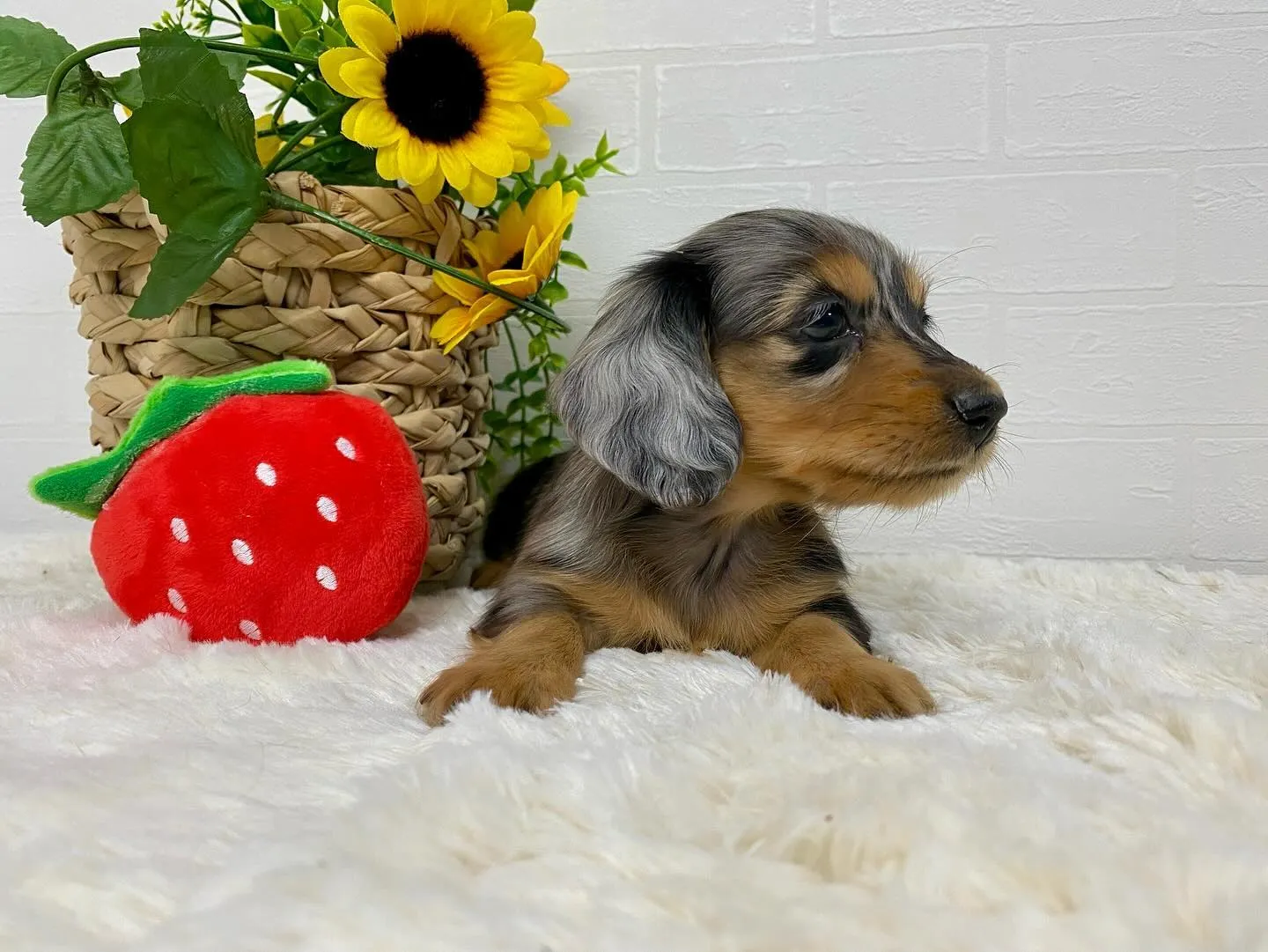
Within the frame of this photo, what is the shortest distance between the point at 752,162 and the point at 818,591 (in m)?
1.16

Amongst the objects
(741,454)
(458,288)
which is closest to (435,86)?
(458,288)

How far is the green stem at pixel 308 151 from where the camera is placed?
157 centimetres

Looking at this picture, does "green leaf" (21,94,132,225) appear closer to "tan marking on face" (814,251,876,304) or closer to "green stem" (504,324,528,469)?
"green stem" (504,324,528,469)

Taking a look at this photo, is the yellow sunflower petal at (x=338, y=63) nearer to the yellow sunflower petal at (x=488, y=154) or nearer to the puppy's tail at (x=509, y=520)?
the yellow sunflower petal at (x=488, y=154)

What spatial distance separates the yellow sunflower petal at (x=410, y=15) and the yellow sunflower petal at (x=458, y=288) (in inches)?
15.2

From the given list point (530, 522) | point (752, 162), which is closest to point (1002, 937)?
point (530, 522)

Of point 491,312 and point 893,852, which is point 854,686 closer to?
point 893,852

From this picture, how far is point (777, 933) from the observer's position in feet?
1.86

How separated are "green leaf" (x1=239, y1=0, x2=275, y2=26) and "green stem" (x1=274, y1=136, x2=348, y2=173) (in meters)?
0.36

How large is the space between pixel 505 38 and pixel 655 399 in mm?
693

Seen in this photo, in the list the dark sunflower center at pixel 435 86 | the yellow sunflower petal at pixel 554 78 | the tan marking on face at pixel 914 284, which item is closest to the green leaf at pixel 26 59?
the dark sunflower center at pixel 435 86

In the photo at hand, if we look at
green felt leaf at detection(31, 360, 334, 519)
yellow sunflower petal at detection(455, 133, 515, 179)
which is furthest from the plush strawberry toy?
yellow sunflower petal at detection(455, 133, 515, 179)

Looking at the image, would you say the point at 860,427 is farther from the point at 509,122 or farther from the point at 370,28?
the point at 370,28

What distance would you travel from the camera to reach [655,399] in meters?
1.30
